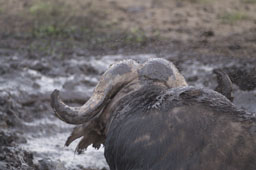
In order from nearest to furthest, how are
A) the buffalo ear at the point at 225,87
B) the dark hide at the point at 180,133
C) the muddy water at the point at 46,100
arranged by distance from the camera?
the dark hide at the point at 180,133 → the buffalo ear at the point at 225,87 → the muddy water at the point at 46,100

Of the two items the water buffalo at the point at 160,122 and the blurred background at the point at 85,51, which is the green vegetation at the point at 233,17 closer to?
the blurred background at the point at 85,51

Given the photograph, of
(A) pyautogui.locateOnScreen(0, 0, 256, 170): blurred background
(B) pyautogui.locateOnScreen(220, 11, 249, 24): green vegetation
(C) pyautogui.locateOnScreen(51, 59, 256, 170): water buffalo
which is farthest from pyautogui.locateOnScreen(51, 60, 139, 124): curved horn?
(B) pyautogui.locateOnScreen(220, 11, 249, 24): green vegetation

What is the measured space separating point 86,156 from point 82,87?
241cm

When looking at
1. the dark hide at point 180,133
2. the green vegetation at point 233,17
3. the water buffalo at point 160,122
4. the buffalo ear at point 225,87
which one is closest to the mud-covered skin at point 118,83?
the water buffalo at point 160,122

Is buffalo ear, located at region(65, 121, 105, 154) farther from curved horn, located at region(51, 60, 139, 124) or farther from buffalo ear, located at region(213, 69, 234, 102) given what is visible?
buffalo ear, located at region(213, 69, 234, 102)

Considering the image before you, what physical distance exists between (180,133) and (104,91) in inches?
37.4

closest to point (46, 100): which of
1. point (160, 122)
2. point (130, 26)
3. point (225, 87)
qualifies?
point (225, 87)

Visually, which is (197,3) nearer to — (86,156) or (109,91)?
(86,156)

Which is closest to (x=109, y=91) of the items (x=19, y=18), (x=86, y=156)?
(x=86, y=156)

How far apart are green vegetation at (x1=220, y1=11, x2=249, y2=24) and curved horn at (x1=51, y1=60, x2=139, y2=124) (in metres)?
7.77

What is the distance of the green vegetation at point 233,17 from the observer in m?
12.3

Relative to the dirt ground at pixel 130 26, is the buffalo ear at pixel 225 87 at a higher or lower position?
higher

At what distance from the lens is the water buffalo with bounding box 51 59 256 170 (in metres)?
4.01

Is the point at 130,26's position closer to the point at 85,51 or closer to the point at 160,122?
the point at 85,51
